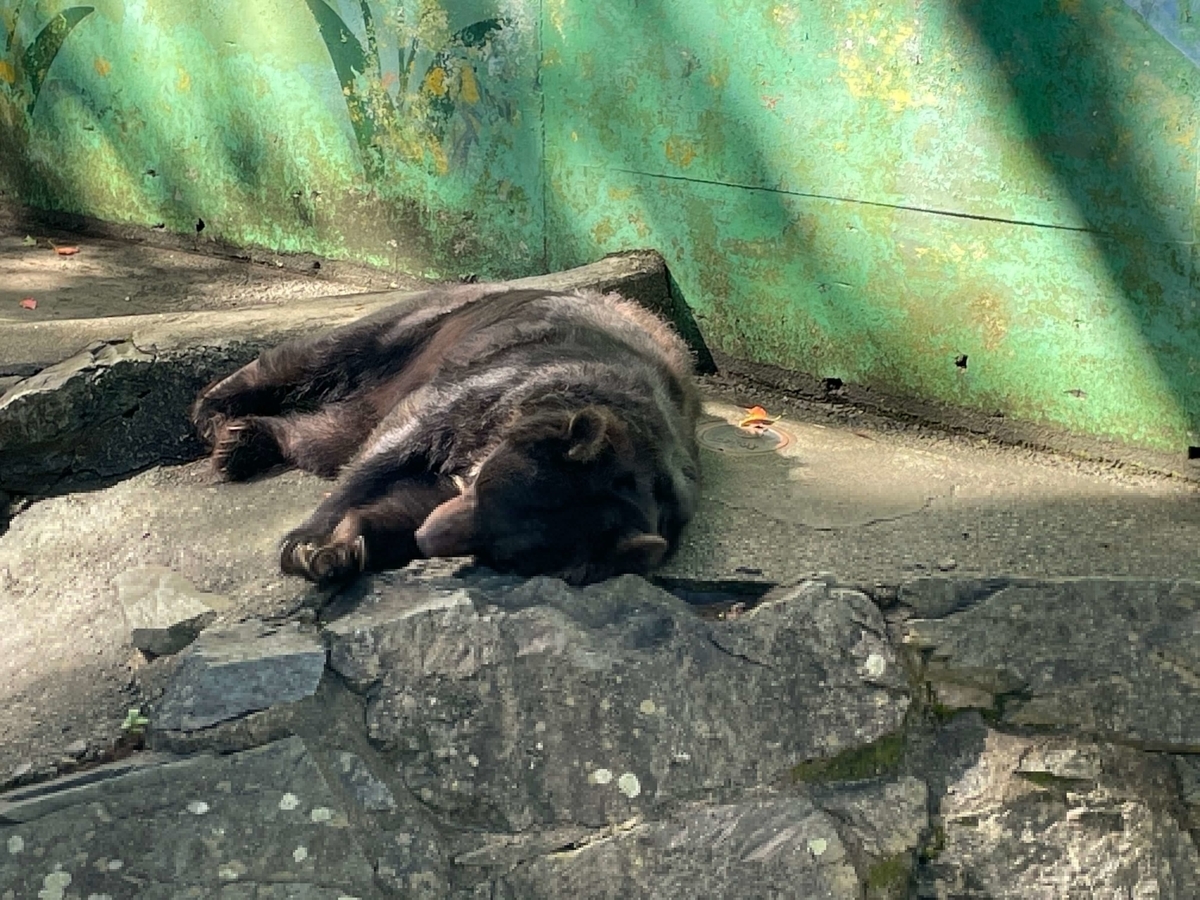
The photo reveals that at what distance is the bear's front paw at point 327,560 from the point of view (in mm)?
3562

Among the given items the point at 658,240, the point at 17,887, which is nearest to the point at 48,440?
the point at 17,887

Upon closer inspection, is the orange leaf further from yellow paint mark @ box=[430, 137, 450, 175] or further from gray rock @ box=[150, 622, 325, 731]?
gray rock @ box=[150, 622, 325, 731]

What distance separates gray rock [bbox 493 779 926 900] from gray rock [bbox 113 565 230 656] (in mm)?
984

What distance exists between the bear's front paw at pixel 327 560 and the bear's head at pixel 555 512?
19 cm

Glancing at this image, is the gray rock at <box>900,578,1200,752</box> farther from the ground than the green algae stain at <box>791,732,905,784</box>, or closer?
farther from the ground

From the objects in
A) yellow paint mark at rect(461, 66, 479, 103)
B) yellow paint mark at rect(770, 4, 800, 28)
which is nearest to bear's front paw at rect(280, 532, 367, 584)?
yellow paint mark at rect(770, 4, 800, 28)

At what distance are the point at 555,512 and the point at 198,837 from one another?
116 centimetres

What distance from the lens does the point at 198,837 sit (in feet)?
10.0

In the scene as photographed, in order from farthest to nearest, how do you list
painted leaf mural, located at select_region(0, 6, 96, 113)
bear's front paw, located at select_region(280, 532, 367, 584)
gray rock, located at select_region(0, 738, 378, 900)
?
1. painted leaf mural, located at select_region(0, 6, 96, 113)
2. bear's front paw, located at select_region(280, 532, 367, 584)
3. gray rock, located at select_region(0, 738, 378, 900)

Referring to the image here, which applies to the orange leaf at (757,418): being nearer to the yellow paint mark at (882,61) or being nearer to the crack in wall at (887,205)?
the crack in wall at (887,205)

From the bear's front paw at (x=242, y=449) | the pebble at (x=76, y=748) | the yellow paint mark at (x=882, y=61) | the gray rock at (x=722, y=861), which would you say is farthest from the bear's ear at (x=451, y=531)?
the yellow paint mark at (x=882, y=61)

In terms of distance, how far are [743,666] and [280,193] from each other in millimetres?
4212

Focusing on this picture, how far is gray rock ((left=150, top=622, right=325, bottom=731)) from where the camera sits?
319 cm

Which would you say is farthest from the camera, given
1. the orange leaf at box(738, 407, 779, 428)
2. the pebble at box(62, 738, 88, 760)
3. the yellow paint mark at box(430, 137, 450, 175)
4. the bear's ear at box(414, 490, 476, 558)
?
the yellow paint mark at box(430, 137, 450, 175)
